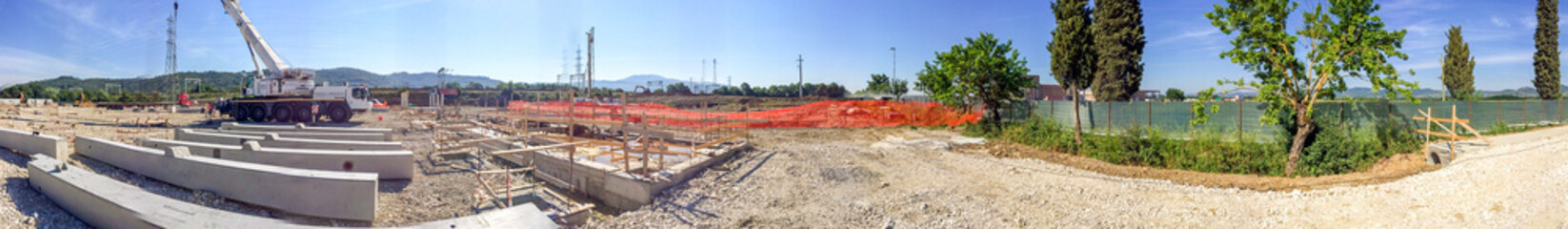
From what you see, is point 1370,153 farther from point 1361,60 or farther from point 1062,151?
point 1062,151

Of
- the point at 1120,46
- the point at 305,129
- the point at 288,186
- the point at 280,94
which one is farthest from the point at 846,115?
the point at 280,94

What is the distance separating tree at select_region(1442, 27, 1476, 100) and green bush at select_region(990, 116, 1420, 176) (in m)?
33.1

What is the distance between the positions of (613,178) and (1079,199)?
7.09 m

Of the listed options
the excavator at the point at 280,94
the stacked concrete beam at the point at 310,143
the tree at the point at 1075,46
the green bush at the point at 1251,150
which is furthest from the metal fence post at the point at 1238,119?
the excavator at the point at 280,94

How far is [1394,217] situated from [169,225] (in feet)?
38.6

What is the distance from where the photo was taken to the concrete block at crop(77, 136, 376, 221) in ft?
20.7

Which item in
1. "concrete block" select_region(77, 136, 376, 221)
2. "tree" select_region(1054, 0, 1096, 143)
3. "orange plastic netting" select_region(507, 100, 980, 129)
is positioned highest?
"tree" select_region(1054, 0, 1096, 143)

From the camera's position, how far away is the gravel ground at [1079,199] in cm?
661

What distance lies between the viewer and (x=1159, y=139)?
13.3 m

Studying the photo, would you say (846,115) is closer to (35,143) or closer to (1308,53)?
(1308,53)

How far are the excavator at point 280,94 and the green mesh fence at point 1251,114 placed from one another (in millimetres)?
28040

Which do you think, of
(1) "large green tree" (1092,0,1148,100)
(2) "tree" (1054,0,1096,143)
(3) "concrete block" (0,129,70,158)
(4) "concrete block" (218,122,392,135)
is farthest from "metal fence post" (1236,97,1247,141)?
(3) "concrete block" (0,129,70,158)

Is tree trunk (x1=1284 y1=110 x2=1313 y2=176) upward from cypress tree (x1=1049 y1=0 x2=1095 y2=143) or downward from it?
downward

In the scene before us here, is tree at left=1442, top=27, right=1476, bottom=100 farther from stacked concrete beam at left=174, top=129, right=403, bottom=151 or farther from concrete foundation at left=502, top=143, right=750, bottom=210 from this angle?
stacked concrete beam at left=174, top=129, right=403, bottom=151
